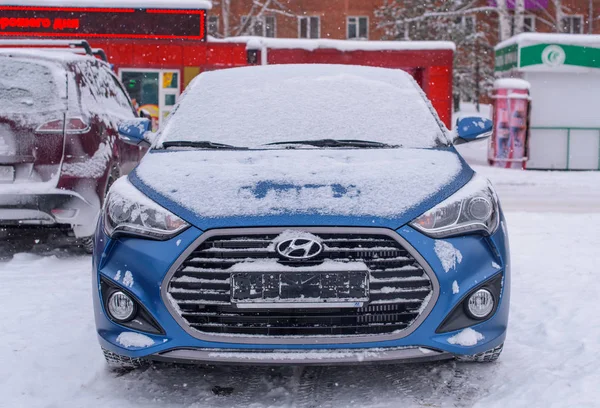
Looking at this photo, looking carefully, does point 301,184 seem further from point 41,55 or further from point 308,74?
point 41,55

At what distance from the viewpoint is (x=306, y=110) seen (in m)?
4.59

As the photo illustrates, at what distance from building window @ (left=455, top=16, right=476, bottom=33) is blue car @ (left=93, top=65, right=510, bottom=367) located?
34.1 meters

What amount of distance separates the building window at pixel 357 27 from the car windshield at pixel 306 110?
34096 mm

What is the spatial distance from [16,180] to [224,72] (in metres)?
2.16

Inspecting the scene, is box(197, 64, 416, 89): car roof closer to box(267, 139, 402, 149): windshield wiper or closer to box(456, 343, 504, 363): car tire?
box(267, 139, 402, 149): windshield wiper

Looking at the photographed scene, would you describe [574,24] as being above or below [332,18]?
below

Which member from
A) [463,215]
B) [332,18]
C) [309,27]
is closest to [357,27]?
[332,18]

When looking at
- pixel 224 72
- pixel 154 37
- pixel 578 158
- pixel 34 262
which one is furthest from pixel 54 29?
pixel 224 72

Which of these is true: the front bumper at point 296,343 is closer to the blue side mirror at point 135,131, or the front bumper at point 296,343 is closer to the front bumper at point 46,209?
the blue side mirror at point 135,131

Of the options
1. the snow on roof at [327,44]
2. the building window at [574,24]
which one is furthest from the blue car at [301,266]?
the building window at [574,24]

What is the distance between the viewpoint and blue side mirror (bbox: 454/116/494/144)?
4738 mm

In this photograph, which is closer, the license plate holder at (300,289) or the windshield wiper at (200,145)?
the license plate holder at (300,289)

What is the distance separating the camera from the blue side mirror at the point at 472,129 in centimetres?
474

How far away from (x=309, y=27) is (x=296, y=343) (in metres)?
36.2
